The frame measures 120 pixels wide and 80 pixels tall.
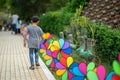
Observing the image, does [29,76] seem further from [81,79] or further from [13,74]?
[81,79]

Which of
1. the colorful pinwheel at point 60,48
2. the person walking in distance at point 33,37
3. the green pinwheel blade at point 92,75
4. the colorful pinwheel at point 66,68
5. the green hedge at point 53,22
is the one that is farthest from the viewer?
the green hedge at point 53,22

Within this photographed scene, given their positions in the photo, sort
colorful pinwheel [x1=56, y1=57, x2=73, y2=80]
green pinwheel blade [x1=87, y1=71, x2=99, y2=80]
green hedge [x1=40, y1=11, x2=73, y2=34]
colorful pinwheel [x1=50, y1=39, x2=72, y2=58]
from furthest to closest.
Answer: green hedge [x1=40, y1=11, x2=73, y2=34], colorful pinwheel [x1=50, y1=39, x2=72, y2=58], colorful pinwheel [x1=56, y1=57, x2=73, y2=80], green pinwheel blade [x1=87, y1=71, x2=99, y2=80]

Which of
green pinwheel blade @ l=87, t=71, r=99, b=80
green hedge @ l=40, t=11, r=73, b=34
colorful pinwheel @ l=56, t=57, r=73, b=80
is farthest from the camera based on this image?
green hedge @ l=40, t=11, r=73, b=34

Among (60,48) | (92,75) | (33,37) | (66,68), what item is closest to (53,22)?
(33,37)

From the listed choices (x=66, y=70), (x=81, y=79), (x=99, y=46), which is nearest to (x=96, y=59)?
(x=99, y=46)

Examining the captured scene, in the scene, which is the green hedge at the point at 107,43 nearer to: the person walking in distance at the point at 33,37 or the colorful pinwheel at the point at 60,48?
the colorful pinwheel at the point at 60,48

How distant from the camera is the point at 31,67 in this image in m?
11.5

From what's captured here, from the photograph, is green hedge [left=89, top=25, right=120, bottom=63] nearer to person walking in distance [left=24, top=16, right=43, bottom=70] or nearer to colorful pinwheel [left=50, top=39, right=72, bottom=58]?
colorful pinwheel [left=50, top=39, right=72, bottom=58]

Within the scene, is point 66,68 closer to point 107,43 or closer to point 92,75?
point 92,75

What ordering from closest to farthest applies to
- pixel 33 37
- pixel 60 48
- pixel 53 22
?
pixel 60 48
pixel 33 37
pixel 53 22

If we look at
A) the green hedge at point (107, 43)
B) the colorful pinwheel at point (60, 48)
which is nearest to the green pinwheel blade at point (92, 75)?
the colorful pinwheel at point (60, 48)

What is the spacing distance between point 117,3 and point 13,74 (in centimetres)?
697

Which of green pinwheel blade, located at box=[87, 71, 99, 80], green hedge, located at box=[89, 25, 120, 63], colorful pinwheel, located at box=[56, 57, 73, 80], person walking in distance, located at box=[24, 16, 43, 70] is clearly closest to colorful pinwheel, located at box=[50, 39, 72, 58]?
person walking in distance, located at box=[24, 16, 43, 70]

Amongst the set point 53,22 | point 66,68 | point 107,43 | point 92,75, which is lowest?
point 53,22
